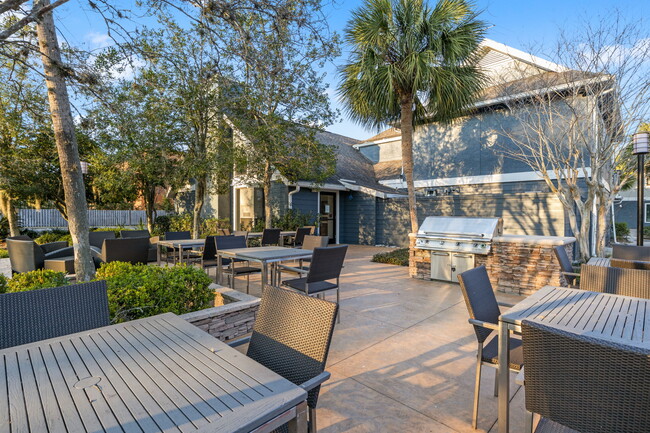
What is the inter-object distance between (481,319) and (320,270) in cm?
198

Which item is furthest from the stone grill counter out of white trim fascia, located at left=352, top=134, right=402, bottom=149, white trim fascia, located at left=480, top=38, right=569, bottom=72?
white trim fascia, located at left=352, top=134, right=402, bottom=149

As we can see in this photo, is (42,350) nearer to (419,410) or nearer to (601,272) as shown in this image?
(419,410)

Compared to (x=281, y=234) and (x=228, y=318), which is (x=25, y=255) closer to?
(x=228, y=318)

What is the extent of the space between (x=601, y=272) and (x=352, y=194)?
1034 cm

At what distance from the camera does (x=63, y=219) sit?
16891 mm

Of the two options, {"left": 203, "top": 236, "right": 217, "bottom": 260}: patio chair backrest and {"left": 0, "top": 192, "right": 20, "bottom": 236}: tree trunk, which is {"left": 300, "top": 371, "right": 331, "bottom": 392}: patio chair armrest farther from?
{"left": 0, "top": 192, "right": 20, "bottom": 236}: tree trunk

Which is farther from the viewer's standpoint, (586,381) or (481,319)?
(481,319)

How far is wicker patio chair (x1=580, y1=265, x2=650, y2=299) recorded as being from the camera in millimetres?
2660

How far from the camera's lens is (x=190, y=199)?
48.1 feet

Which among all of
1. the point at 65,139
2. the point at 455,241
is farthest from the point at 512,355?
the point at 65,139

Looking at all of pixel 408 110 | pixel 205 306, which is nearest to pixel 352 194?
pixel 408 110

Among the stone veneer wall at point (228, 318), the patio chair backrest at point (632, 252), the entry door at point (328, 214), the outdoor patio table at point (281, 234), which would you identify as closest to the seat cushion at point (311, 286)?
the stone veneer wall at point (228, 318)

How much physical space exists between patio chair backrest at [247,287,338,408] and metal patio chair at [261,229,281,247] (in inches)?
228

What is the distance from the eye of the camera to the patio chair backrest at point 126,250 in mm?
5227
